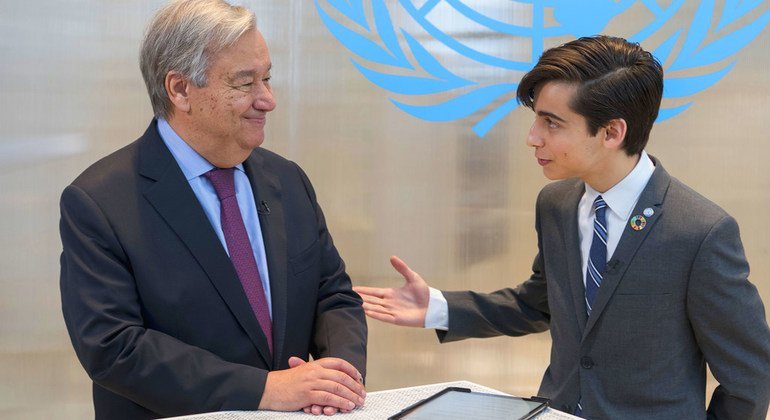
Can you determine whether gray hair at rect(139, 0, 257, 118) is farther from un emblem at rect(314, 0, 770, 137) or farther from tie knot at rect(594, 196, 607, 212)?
un emblem at rect(314, 0, 770, 137)

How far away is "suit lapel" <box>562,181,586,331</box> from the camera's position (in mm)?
2357

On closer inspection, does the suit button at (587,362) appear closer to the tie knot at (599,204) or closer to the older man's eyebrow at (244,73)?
the tie knot at (599,204)

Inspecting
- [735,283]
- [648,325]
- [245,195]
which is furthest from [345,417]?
[735,283]

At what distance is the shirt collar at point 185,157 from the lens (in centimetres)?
221

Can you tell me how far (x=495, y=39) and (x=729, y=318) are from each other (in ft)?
5.71

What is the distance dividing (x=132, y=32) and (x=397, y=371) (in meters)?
1.62

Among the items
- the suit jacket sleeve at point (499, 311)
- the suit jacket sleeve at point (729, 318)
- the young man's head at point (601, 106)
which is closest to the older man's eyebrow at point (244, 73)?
the young man's head at point (601, 106)

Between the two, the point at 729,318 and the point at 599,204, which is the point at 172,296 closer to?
the point at 599,204

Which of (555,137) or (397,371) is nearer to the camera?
(555,137)

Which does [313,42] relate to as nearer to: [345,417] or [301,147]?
[301,147]

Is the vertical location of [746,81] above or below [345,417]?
above

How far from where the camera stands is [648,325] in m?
2.27

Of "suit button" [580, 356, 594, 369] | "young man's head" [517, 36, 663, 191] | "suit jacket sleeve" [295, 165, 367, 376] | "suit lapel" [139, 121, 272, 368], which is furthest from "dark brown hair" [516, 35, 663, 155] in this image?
"suit lapel" [139, 121, 272, 368]

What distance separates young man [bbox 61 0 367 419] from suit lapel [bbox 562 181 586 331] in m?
0.54
